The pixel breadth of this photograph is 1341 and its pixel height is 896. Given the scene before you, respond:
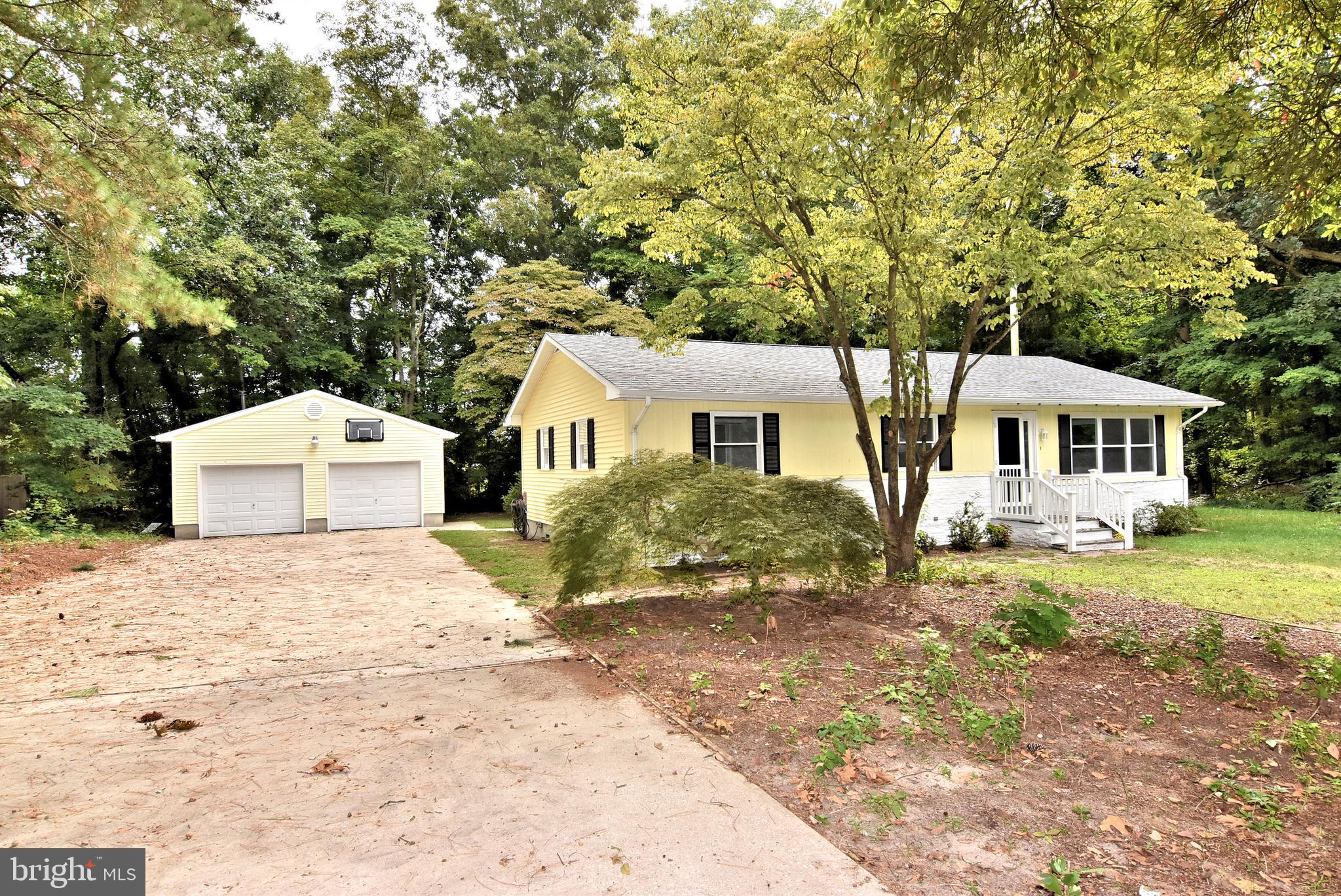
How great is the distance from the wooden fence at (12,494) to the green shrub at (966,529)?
20110 mm

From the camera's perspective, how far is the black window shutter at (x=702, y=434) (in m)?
11.7

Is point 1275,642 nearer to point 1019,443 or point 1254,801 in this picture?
point 1254,801

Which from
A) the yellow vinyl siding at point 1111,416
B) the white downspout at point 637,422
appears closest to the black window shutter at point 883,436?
Answer: the yellow vinyl siding at point 1111,416

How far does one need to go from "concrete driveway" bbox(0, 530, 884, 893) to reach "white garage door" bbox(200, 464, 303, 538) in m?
12.4

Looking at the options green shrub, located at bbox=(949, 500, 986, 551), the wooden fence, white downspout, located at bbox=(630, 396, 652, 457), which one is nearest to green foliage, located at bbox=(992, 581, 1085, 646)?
white downspout, located at bbox=(630, 396, 652, 457)

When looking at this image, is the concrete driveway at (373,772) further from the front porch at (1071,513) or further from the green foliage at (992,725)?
the front porch at (1071,513)

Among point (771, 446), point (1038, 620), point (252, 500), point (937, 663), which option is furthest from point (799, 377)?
point (252, 500)

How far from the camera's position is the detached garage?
1806 centimetres

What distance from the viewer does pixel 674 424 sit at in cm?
→ 1153

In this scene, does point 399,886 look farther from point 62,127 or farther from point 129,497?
point 129,497

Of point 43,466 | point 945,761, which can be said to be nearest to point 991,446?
point 945,761

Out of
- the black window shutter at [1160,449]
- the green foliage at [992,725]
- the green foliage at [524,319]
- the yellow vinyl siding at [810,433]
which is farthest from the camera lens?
the green foliage at [524,319]

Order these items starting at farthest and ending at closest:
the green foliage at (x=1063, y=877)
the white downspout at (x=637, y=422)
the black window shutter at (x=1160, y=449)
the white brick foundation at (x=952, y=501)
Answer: the black window shutter at (x=1160, y=449) < the white brick foundation at (x=952, y=501) < the white downspout at (x=637, y=422) < the green foliage at (x=1063, y=877)

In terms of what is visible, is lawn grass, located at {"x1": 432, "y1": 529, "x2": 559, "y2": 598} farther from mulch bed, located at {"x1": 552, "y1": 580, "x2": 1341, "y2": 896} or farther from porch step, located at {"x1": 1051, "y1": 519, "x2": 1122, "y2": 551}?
porch step, located at {"x1": 1051, "y1": 519, "x2": 1122, "y2": 551}
